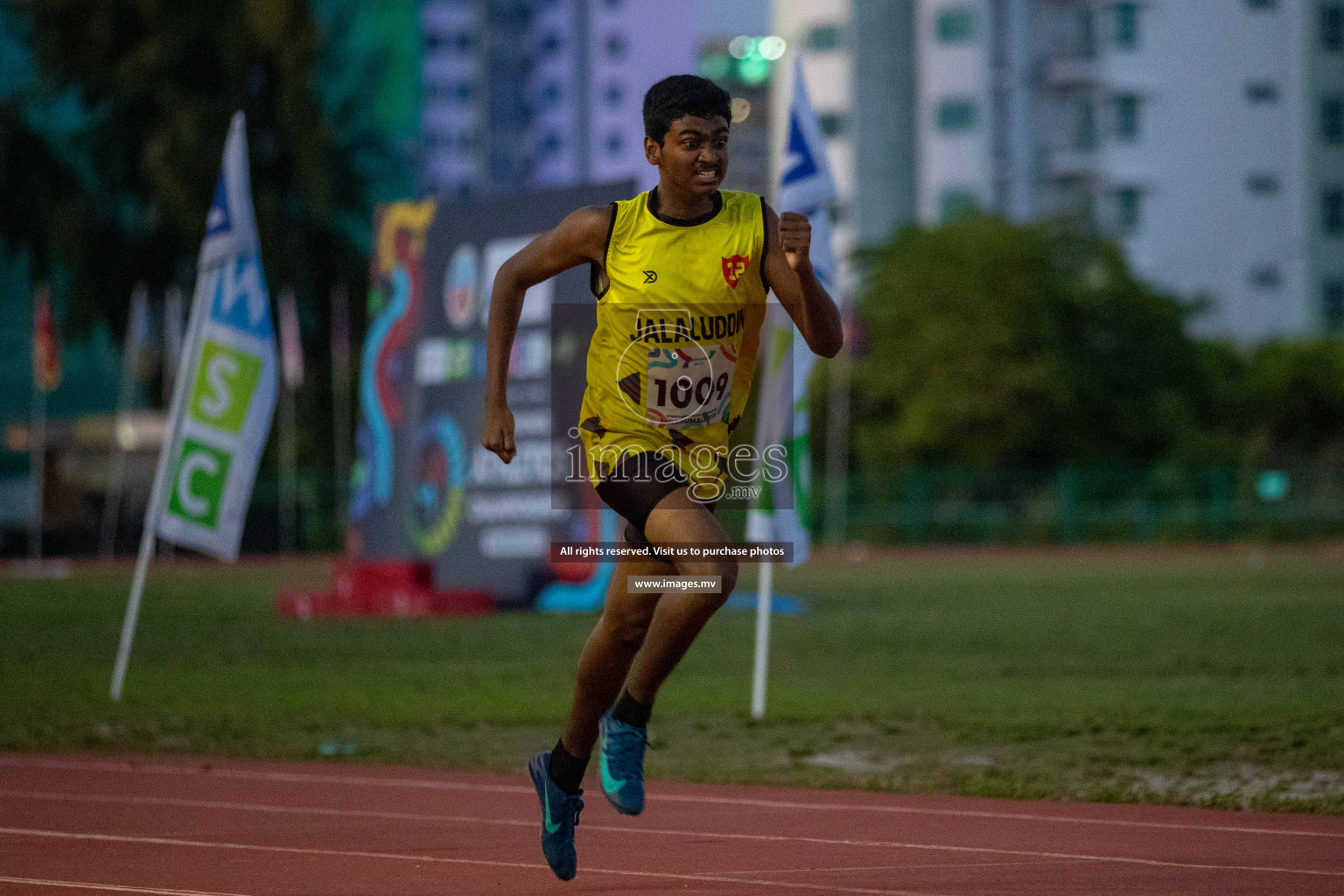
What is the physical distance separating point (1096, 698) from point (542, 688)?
3.75 m

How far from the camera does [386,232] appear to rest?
22.5m

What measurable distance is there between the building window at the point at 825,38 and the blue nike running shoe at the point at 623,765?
2661 inches

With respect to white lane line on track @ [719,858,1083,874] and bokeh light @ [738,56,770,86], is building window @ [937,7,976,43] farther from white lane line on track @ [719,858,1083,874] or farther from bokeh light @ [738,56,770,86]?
white lane line on track @ [719,858,1083,874]

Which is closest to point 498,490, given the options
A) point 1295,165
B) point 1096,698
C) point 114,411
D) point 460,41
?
point 1096,698

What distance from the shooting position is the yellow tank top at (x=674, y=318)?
544cm

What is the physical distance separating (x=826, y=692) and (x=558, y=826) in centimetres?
755

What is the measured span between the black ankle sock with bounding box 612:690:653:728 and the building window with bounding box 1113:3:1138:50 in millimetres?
61490

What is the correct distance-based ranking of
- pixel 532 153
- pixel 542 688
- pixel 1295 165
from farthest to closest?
pixel 532 153 → pixel 1295 165 → pixel 542 688

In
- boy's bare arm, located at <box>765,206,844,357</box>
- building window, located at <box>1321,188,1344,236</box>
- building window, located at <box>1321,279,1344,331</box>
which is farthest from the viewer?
building window, located at <box>1321,188,1344,236</box>

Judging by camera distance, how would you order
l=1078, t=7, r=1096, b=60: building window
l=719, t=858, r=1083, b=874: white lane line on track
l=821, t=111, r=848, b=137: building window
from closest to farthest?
l=719, t=858, r=1083, b=874: white lane line on track < l=1078, t=7, r=1096, b=60: building window < l=821, t=111, r=848, b=137: building window

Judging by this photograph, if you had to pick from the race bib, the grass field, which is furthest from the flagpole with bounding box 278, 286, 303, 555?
the race bib

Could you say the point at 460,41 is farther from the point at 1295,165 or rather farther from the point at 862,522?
the point at 862,522

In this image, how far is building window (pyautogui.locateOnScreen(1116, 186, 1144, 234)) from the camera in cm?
6328

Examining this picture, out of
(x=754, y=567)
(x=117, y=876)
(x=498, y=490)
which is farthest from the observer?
(x=754, y=567)
